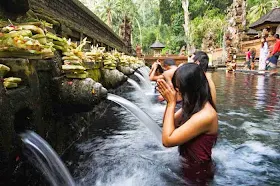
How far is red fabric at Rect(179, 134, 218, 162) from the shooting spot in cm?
268

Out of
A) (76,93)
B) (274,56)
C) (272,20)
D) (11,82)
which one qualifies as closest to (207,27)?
(272,20)

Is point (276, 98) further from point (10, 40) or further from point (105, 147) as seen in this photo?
point (10, 40)

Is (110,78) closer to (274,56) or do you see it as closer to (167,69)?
(167,69)

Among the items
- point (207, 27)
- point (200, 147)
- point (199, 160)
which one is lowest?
point (199, 160)

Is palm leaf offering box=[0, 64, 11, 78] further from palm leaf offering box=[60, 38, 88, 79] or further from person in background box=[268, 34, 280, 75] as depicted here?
person in background box=[268, 34, 280, 75]

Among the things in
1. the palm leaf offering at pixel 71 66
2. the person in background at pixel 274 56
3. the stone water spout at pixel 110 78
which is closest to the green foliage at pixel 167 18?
the person in background at pixel 274 56

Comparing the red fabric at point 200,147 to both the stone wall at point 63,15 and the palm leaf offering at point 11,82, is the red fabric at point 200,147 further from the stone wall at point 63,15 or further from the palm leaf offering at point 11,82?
the stone wall at point 63,15

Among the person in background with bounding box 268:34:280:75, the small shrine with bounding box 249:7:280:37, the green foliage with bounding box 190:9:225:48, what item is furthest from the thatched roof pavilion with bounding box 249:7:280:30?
the person in background with bounding box 268:34:280:75

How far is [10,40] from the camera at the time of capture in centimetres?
228

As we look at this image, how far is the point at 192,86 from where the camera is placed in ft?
8.30

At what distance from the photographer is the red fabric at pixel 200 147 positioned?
2684 mm

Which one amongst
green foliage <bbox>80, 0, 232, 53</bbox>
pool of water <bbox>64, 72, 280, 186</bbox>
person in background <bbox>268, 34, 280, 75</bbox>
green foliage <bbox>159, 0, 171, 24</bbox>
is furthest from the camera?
green foliage <bbox>159, 0, 171, 24</bbox>

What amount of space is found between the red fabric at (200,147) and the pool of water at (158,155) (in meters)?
0.23

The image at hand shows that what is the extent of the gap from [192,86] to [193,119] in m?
0.31
